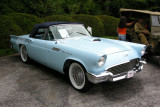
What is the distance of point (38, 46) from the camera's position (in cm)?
440

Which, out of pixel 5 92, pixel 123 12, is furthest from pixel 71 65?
pixel 123 12

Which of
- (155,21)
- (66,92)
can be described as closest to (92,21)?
(155,21)

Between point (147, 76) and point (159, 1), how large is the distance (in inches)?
626

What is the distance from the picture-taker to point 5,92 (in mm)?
3375

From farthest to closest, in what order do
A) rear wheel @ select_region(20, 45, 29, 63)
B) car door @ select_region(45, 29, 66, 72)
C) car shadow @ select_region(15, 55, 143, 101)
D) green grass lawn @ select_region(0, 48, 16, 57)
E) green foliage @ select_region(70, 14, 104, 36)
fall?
green foliage @ select_region(70, 14, 104, 36) → green grass lawn @ select_region(0, 48, 16, 57) → rear wheel @ select_region(20, 45, 29, 63) → car door @ select_region(45, 29, 66, 72) → car shadow @ select_region(15, 55, 143, 101)

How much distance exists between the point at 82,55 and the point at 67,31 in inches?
54.1

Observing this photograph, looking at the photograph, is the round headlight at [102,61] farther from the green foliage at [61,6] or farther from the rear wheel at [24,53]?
the green foliage at [61,6]

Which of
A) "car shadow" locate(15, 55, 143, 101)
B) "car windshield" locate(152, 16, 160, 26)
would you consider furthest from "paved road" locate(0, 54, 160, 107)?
"car windshield" locate(152, 16, 160, 26)

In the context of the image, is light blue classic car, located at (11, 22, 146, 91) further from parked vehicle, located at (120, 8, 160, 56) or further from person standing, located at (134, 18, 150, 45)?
person standing, located at (134, 18, 150, 45)

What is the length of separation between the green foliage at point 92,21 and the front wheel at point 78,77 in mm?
7361

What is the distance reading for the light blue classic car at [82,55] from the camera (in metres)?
2.97

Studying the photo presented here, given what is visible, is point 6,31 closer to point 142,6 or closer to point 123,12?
point 123,12

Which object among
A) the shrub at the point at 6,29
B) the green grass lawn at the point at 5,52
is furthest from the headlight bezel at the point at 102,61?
the shrub at the point at 6,29

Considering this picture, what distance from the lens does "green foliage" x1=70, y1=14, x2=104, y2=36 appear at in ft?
34.3
